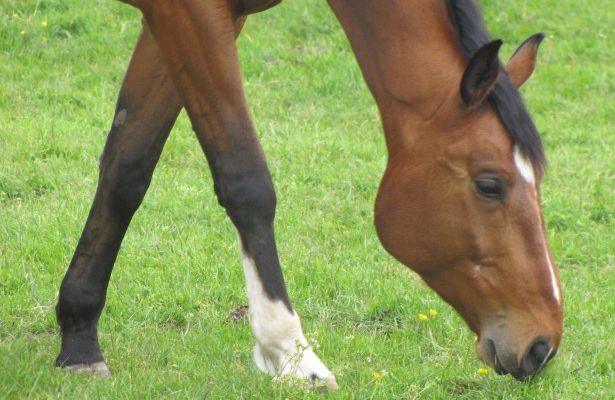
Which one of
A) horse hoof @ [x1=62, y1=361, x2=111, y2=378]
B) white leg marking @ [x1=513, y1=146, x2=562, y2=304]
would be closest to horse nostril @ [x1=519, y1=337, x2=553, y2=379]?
white leg marking @ [x1=513, y1=146, x2=562, y2=304]

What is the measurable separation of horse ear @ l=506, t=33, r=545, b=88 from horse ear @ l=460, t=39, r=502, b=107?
30 cm

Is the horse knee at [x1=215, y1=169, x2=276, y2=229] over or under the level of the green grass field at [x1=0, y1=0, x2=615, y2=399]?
over

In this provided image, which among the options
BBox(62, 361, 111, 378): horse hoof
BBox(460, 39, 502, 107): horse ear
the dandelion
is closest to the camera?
BBox(460, 39, 502, 107): horse ear

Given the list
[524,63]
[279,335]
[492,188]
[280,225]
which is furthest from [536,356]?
[280,225]

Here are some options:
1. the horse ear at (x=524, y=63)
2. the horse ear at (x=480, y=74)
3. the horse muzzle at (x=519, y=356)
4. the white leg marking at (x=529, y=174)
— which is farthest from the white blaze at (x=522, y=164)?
the horse muzzle at (x=519, y=356)

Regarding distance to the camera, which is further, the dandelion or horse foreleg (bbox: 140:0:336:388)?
the dandelion

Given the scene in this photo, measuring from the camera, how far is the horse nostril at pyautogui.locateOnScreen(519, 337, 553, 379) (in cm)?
330

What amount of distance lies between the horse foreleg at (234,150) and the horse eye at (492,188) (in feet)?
2.19

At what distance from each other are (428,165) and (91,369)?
1400mm

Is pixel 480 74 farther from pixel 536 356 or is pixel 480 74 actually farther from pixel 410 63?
pixel 536 356

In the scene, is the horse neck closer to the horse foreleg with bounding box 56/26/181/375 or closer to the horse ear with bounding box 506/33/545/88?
the horse ear with bounding box 506/33/545/88

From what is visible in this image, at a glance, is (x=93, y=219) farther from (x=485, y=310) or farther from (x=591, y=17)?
(x=591, y=17)

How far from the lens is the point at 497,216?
335 centimetres

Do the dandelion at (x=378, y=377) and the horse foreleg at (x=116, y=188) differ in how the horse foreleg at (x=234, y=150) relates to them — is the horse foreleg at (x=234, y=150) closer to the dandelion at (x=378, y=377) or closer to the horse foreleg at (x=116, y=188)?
the dandelion at (x=378, y=377)
